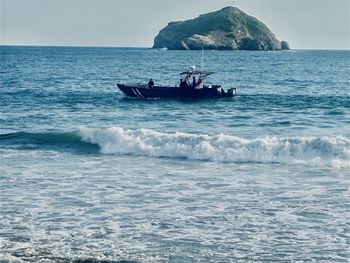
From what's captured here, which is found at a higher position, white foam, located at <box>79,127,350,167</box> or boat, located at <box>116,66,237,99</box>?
boat, located at <box>116,66,237,99</box>

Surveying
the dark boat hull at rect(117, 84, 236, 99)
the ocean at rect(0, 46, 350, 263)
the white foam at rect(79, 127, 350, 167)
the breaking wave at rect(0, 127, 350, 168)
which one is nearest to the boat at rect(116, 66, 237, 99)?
the dark boat hull at rect(117, 84, 236, 99)

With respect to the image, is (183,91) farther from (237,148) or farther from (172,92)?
(237,148)

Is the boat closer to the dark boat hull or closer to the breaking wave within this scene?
the dark boat hull

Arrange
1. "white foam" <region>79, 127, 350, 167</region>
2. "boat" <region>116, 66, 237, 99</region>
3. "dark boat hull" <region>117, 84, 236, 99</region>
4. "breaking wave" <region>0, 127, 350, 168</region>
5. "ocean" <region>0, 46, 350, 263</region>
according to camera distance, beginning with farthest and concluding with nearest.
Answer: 1. "dark boat hull" <region>117, 84, 236, 99</region>
2. "boat" <region>116, 66, 237, 99</region>
3. "breaking wave" <region>0, 127, 350, 168</region>
4. "white foam" <region>79, 127, 350, 167</region>
5. "ocean" <region>0, 46, 350, 263</region>

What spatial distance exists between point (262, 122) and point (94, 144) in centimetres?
1251

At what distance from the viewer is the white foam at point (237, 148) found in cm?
2967

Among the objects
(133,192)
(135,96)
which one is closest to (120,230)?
(133,192)


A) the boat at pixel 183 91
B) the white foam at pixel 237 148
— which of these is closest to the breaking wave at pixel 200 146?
the white foam at pixel 237 148

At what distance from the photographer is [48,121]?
140 feet

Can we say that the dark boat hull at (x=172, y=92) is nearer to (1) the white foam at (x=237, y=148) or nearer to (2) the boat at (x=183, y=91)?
(2) the boat at (x=183, y=91)

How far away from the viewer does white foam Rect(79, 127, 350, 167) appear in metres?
29.7

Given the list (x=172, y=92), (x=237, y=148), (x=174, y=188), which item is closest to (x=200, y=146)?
(x=237, y=148)

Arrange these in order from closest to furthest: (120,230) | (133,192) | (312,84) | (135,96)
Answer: (120,230) → (133,192) → (135,96) → (312,84)

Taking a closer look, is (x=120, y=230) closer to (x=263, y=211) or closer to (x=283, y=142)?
(x=263, y=211)
